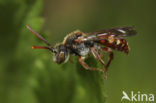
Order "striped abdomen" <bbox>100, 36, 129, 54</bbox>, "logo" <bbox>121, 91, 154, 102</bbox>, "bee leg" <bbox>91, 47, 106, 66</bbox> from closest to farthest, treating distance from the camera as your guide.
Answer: "bee leg" <bbox>91, 47, 106, 66</bbox>
"striped abdomen" <bbox>100, 36, 129, 54</bbox>
"logo" <bbox>121, 91, 154, 102</bbox>

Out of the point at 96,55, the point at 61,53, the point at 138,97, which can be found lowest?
the point at 138,97

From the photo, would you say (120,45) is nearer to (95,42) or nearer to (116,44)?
(116,44)

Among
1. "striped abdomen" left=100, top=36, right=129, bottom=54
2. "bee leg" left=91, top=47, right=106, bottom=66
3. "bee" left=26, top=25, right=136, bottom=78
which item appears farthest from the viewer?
"striped abdomen" left=100, top=36, right=129, bottom=54

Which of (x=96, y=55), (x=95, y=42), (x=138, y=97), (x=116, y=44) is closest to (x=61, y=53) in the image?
(x=96, y=55)

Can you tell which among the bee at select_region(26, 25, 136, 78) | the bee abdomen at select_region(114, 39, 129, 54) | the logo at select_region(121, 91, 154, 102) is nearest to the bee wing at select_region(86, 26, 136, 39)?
the bee at select_region(26, 25, 136, 78)

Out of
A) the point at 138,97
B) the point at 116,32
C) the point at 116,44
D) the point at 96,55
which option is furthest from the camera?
the point at 138,97

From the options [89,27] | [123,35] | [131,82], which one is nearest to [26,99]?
[123,35]

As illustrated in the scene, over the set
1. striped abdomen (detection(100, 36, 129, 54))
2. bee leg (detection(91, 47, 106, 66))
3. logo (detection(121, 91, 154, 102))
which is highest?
striped abdomen (detection(100, 36, 129, 54))

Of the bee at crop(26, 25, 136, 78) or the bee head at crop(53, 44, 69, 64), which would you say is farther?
the bee at crop(26, 25, 136, 78)

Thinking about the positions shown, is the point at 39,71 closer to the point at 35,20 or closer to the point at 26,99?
the point at 26,99

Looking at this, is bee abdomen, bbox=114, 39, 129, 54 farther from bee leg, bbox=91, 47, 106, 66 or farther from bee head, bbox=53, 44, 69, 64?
bee head, bbox=53, 44, 69, 64

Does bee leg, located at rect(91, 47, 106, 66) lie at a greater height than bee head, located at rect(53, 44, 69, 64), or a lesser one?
lesser

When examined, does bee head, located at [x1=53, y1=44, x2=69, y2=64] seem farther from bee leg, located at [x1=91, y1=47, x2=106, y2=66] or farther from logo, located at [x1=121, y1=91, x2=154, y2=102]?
logo, located at [x1=121, y1=91, x2=154, y2=102]
